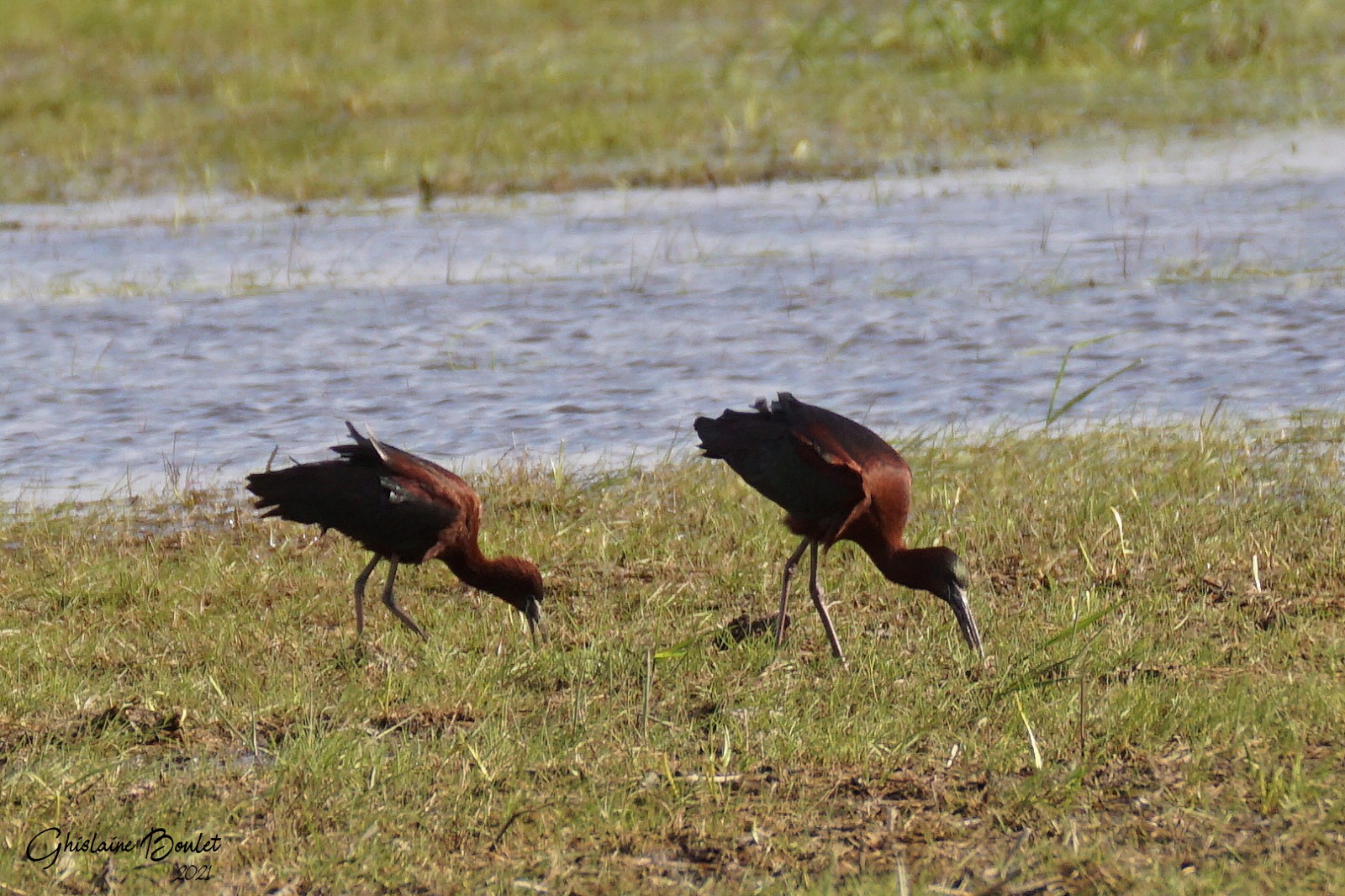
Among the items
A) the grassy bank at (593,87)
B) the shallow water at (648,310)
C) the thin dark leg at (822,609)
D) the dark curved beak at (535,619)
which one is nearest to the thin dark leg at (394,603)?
the dark curved beak at (535,619)

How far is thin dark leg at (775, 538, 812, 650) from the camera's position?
17.9 ft

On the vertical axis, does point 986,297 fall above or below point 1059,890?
below

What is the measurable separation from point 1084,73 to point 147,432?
10246mm

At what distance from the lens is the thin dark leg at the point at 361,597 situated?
5.58 metres

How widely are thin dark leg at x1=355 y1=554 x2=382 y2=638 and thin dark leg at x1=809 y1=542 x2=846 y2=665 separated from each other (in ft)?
4.19

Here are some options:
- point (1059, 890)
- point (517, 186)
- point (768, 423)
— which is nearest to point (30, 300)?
point (517, 186)

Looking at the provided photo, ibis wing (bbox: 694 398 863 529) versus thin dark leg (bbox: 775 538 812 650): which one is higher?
ibis wing (bbox: 694 398 863 529)

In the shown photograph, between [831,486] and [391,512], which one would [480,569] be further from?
[831,486]

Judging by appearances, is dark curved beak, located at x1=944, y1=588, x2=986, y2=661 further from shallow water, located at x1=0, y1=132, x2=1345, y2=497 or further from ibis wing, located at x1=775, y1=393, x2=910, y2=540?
shallow water, located at x1=0, y1=132, x2=1345, y2=497

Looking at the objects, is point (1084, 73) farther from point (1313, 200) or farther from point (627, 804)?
point (627, 804)

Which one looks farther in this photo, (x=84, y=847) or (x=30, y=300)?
(x=30, y=300)

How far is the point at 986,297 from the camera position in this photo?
33.6ft

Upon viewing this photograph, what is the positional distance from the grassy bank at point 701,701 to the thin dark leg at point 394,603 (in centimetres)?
5

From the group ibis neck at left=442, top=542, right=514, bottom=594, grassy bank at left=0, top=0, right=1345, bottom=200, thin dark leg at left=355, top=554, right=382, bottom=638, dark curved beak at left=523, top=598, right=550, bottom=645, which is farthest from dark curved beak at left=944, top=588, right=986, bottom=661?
grassy bank at left=0, top=0, right=1345, bottom=200
